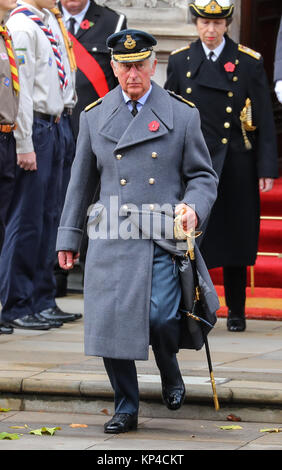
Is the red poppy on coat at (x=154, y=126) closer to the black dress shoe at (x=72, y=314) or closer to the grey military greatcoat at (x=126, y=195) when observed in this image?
the grey military greatcoat at (x=126, y=195)

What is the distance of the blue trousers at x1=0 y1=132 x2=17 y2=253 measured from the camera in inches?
332

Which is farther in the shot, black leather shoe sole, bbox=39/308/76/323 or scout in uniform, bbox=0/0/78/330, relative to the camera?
black leather shoe sole, bbox=39/308/76/323

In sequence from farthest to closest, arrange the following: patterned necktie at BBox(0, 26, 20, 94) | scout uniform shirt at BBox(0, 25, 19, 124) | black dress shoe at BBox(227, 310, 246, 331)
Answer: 1. black dress shoe at BBox(227, 310, 246, 331)
2. patterned necktie at BBox(0, 26, 20, 94)
3. scout uniform shirt at BBox(0, 25, 19, 124)

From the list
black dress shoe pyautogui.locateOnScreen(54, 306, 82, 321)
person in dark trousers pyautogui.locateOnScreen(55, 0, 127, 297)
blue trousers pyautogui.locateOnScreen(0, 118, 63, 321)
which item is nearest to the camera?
blue trousers pyautogui.locateOnScreen(0, 118, 63, 321)

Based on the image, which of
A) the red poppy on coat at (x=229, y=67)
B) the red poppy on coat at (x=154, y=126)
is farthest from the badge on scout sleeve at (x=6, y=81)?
the red poppy on coat at (x=154, y=126)

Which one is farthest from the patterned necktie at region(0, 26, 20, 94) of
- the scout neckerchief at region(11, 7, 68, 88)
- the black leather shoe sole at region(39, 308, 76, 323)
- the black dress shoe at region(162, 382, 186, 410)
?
the black dress shoe at region(162, 382, 186, 410)

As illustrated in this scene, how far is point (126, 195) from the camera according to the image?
6.27 m

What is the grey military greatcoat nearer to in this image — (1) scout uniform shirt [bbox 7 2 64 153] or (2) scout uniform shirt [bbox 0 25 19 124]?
(2) scout uniform shirt [bbox 0 25 19 124]

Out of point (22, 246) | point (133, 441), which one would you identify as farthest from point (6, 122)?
point (133, 441)

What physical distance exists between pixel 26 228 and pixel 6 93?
110 cm

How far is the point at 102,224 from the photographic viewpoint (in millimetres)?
6316

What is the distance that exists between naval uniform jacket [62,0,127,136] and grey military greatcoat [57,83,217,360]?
3.68 meters

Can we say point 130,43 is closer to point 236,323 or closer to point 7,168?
point 7,168

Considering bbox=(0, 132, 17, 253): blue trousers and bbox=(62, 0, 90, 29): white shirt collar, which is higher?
bbox=(62, 0, 90, 29): white shirt collar
